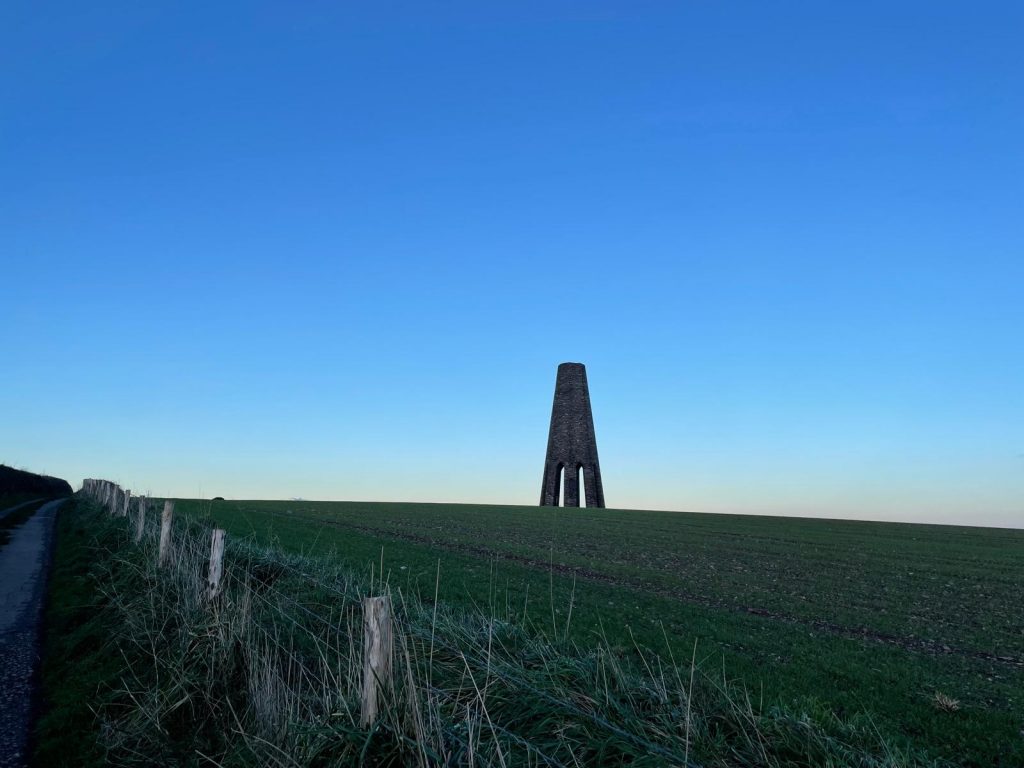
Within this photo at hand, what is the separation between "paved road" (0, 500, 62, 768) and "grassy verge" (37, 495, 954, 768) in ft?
0.83

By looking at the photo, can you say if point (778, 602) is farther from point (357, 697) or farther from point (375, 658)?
point (375, 658)

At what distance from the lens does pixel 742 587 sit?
1638 cm

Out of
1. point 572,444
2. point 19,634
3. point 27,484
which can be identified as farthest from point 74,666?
point 572,444

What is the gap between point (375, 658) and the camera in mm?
4621

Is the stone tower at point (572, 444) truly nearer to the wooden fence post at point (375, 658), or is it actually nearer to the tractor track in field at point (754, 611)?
the tractor track in field at point (754, 611)

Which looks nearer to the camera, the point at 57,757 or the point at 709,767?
the point at 709,767

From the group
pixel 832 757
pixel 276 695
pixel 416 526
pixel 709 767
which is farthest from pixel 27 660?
pixel 416 526

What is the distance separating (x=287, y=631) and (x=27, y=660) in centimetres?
398

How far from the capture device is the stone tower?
56844 mm

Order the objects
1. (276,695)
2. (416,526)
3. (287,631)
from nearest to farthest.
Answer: (276,695)
(287,631)
(416,526)

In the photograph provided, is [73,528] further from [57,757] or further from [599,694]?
[599,694]

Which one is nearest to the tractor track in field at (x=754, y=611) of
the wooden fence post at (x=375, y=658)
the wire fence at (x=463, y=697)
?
the wire fence at (x=463, y=697)

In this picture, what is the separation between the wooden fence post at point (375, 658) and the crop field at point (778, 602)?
1657 mm

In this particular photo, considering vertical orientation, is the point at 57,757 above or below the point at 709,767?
below
